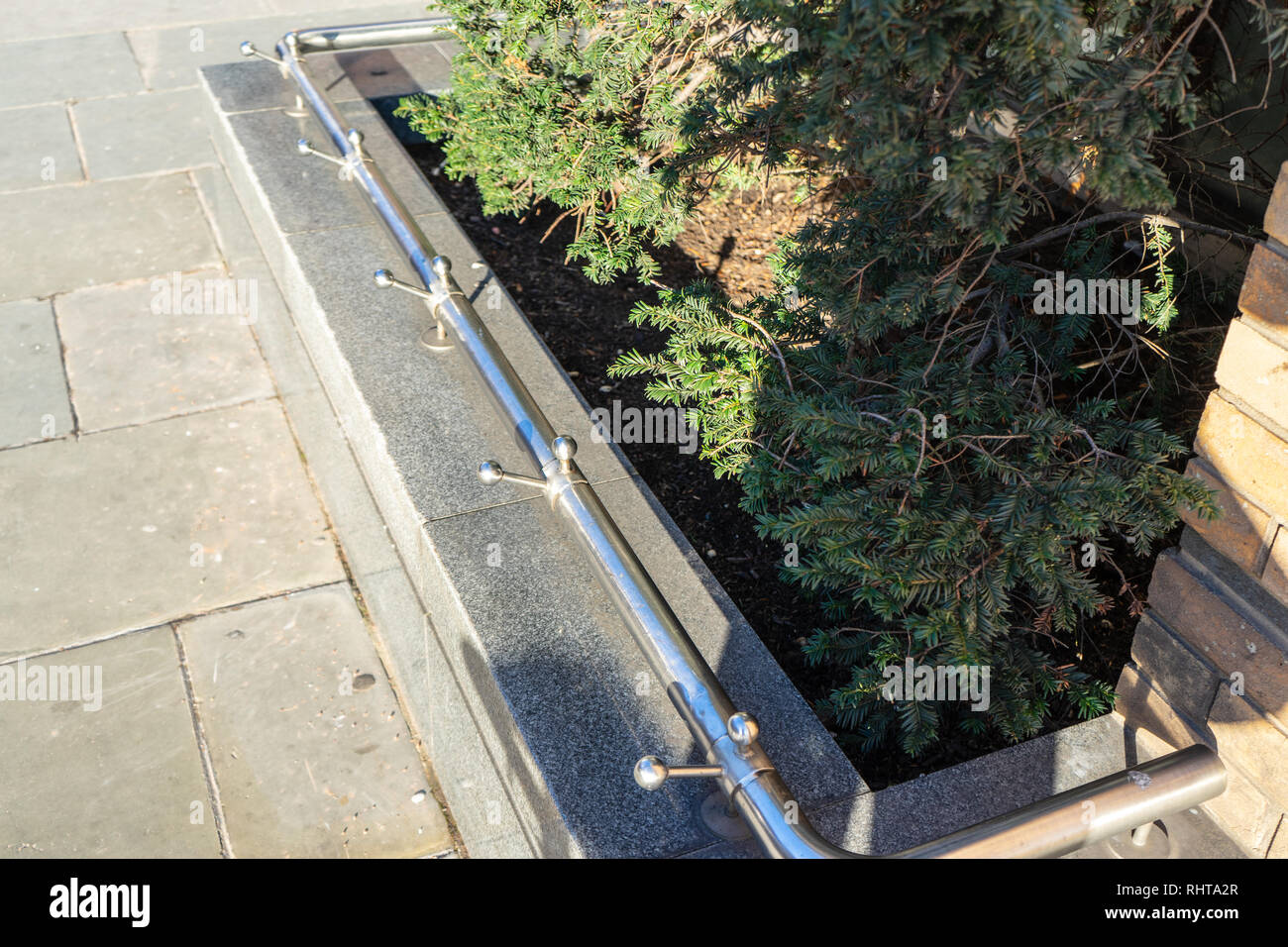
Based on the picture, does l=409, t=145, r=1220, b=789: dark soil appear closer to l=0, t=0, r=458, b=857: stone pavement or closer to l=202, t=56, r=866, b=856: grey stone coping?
l=202, t=56, r=866, b=856: grey stone coping

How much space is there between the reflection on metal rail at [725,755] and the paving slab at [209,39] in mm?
5531

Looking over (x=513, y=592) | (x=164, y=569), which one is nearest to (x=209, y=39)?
(x=164, y=569)

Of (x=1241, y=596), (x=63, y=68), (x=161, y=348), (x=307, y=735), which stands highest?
(x=1241, y=596)

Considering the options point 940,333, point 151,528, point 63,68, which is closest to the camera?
point 940,333

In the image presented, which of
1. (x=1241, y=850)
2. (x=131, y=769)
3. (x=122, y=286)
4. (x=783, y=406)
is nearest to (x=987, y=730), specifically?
(x=1241, y=850)

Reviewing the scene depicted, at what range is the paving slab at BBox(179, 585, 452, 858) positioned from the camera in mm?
3285

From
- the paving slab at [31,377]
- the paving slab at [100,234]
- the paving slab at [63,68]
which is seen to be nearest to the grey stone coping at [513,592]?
the paving slab at [31,377]

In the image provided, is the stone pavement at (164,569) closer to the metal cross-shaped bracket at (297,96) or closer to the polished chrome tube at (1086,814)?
the metal cross-shaped bracket at (297,96)

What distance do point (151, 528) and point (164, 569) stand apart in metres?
0.24

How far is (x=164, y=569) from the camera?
408 cm

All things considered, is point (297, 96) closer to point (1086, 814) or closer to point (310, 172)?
point (310, 172)

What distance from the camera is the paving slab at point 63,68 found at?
7281 millimetres

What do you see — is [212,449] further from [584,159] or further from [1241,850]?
[1241,850]

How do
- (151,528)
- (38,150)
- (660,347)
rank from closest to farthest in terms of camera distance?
(151,528) < (660,347) < (38,150)
